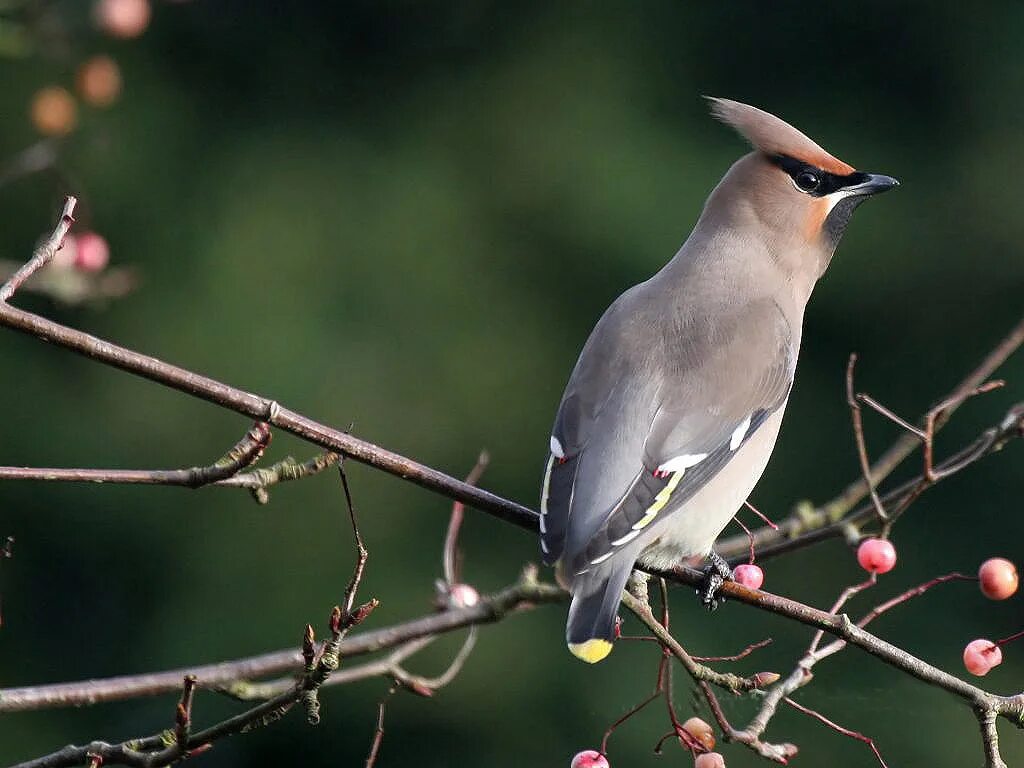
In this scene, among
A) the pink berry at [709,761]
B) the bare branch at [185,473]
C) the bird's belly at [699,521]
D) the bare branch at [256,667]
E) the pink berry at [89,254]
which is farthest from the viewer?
the pink berry at [89,254]

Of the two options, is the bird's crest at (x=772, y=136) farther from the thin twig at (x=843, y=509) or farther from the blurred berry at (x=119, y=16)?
the blurred berry at (x=119, y=16)

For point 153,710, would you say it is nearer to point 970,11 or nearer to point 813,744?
point 813,744

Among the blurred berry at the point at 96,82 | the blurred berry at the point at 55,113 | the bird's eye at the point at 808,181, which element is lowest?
the bird's eye at the point at 808,181

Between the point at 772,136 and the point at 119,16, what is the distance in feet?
4.03

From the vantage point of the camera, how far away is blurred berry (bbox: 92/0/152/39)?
10.1 ft

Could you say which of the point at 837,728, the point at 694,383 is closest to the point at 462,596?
the point at 694,383

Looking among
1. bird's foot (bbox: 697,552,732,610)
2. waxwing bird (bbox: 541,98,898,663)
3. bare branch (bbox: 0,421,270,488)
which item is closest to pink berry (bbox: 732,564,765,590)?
bird's foot (bbox: 697,552,732,610)

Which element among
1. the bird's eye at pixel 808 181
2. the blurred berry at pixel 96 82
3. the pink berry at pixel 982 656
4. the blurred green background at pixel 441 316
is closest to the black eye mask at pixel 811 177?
the bird's eye at pixel 808 181

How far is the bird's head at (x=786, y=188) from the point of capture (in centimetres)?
327

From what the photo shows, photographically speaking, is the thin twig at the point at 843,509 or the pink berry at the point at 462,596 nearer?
the thin twig at the point at 843,509

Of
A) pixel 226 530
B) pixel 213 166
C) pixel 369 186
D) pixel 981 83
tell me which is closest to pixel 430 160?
pixel 369 186

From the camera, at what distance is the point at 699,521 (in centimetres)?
268

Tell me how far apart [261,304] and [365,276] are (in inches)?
19.3

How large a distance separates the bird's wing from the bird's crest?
38 cm
